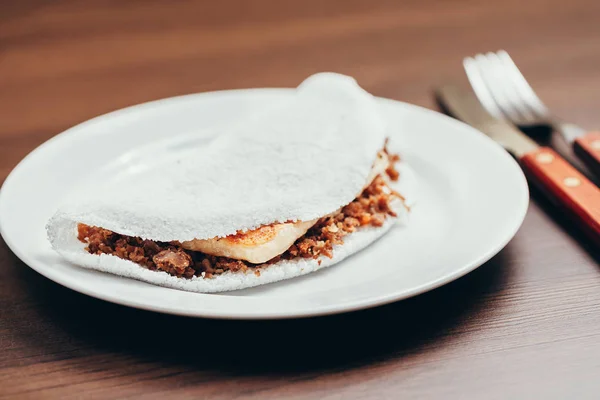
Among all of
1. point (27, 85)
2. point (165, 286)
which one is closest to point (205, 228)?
point (165, 286)

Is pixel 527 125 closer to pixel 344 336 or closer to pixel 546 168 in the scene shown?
pixel 546 168

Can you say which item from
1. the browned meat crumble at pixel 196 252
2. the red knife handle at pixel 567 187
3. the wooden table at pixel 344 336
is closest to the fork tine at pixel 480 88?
the wooden table at pixel 344 336

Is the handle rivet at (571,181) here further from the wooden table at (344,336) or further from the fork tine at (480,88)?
the fork tine at (480,88)

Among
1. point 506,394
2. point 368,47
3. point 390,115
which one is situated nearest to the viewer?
point 506,394

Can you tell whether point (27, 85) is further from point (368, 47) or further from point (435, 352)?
point (435, 352)

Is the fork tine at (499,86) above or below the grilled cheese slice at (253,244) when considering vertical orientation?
below

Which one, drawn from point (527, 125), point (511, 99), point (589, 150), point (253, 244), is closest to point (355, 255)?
point (253, 244)

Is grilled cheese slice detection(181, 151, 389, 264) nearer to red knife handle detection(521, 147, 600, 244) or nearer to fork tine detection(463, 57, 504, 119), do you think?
red knife handle detection(521, 147, 600, 244)

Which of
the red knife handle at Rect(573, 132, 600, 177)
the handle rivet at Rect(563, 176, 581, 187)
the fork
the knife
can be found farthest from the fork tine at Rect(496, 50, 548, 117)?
the handle rivet at Rect(563, 176, 581, 187)
